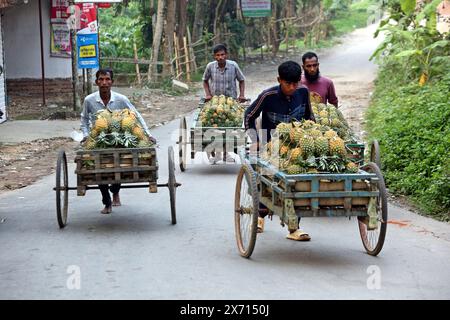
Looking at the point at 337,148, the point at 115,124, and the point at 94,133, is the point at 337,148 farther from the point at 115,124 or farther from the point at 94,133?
the point at 94,133

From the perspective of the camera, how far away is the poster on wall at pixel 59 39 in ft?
82.9

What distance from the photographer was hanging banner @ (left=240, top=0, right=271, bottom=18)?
34.7m

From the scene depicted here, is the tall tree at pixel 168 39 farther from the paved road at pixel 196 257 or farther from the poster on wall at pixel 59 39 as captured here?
the paved road at pixel 196 257

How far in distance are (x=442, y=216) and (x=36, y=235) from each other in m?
4.99

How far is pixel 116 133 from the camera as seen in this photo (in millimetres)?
9094

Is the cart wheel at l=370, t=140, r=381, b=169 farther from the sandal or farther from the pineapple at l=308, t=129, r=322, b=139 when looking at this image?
the pineapple at l=308, t=129, r=322, b=139

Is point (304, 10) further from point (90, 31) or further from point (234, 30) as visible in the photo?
point (90, 31)

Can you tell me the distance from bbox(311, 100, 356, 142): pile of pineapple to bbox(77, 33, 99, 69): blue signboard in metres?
10.8

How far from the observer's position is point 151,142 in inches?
370

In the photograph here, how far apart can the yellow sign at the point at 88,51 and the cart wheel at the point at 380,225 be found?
1330 centimetres

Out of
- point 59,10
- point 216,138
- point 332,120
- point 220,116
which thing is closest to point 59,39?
point 59,10

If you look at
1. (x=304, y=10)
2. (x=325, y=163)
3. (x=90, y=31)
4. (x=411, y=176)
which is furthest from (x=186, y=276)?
(x=304, y=10)

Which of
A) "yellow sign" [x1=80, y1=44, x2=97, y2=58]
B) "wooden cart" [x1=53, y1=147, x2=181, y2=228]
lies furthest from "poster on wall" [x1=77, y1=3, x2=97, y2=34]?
"wooden cart" [x1=53, y1=147, x2=181, y2=228]

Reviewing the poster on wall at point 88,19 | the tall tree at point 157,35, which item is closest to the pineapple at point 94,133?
the poster on wall at point 88,19
